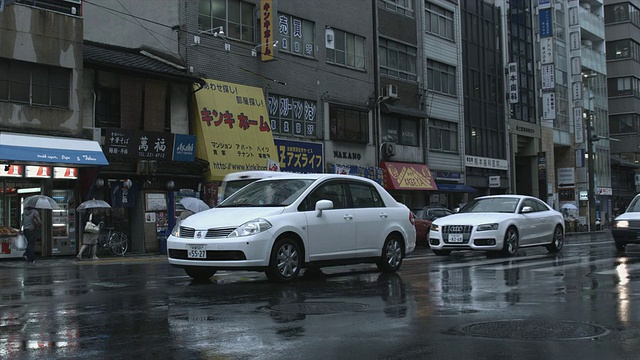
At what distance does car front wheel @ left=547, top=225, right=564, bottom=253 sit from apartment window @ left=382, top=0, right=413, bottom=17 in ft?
72.8

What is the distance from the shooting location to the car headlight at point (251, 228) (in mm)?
10227

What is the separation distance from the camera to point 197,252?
1038cm

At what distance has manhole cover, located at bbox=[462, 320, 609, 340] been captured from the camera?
6.05 metres

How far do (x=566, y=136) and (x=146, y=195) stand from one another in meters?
41.5

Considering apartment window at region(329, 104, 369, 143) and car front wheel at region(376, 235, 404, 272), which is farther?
apartment window at region(329, 104, 369, 143)

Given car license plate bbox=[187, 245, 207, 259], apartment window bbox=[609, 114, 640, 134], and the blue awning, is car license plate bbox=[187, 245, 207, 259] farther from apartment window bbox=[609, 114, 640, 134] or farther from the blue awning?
apartment window bbox=[609, 114, 640, 134]

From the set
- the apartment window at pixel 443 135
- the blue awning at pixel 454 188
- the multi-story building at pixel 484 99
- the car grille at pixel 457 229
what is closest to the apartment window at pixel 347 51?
the apartment window at pixel 443 135

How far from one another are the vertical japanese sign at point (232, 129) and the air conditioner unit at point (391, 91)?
934 cm

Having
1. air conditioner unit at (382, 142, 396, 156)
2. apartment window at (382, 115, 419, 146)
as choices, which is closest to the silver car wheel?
air conditioner unit at (382, 142, 396, 156)

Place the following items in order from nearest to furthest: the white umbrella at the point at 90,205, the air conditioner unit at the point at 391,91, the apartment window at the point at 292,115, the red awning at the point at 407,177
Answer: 1. the white umbrella at the point at 90,205
2. the apartment window at the point at 292,115
3. the red awning at the point at 407,177
4. the air conditioner unit at the point at 391,91

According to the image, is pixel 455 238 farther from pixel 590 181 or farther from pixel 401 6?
pixel 590 181

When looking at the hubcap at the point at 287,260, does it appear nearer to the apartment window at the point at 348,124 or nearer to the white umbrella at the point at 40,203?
the white umbrella at the point at 40,203

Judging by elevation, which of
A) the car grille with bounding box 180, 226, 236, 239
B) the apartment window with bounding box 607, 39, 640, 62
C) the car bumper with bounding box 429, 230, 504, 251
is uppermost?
the apartment window with bounding box 607, 39, 640, 62

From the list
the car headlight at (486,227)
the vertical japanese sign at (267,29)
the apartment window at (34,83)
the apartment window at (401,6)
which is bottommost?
the car headlight at (486,227)
